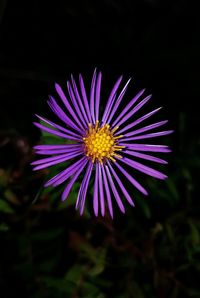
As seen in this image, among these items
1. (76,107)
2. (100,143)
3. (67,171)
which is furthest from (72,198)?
(76,107)

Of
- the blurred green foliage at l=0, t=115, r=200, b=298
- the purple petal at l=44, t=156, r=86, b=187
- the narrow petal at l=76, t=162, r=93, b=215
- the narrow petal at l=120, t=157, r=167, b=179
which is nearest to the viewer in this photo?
the purple petal at l=44, t=156, r=86, b=187

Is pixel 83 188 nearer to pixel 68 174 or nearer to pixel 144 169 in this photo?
pixel 68 174

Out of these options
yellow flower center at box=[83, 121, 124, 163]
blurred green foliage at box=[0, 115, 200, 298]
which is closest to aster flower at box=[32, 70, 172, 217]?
yellow flower center at box=[83, 121, 124, 163]

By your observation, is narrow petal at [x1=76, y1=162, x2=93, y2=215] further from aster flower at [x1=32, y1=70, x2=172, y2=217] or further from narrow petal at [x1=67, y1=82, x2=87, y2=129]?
narrow petal at [x1=67, y1=82, x2=87, y2=129]

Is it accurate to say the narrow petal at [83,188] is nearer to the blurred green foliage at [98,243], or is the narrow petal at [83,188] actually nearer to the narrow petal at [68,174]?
the narrow petal at [68,174]

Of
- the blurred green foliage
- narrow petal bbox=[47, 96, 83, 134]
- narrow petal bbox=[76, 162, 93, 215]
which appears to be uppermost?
narrow petal bbox=[47, 96, 83, 134]

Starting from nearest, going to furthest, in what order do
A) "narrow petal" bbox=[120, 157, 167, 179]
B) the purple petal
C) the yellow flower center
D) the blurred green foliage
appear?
the purple petal → "narrow petal" bbox=[120, 157, 167, 179] → the yellow flower center → the blurred green foliage

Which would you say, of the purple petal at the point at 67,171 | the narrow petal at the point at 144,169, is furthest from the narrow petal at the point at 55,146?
the narrow petal at the point at 144,169
